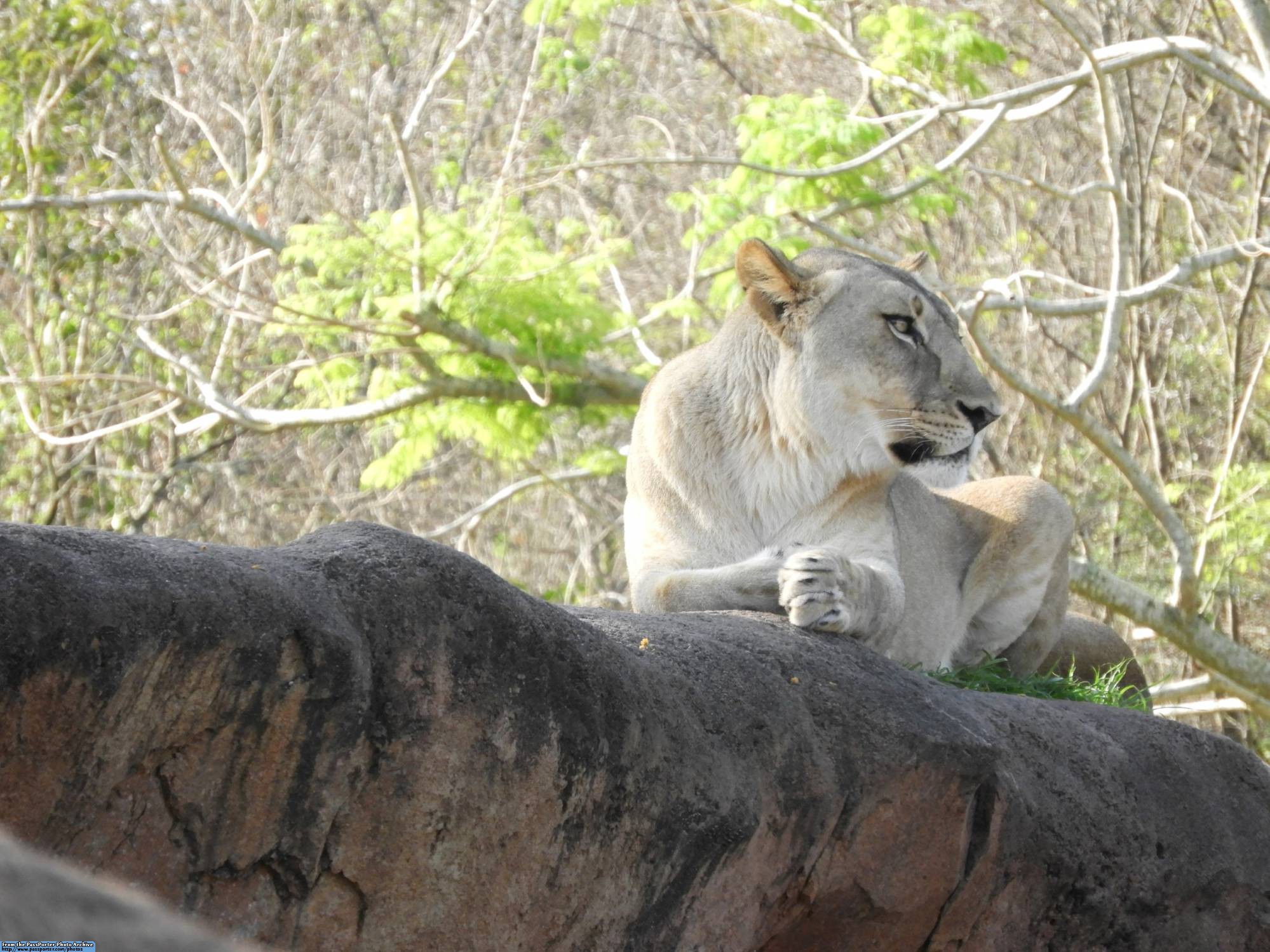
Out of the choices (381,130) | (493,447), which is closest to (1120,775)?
(493,447)

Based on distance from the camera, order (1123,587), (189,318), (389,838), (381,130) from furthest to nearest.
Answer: (381,130) → (189,318) → (1123,587) → (389,838)

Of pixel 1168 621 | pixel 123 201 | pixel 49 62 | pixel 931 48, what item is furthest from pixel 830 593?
pixel 49 62

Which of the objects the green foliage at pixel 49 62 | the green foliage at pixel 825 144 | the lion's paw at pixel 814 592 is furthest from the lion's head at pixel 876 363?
the green foliage at pixel 49 62

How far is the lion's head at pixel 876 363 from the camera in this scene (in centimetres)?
486

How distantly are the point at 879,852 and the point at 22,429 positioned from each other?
11931 millimetres

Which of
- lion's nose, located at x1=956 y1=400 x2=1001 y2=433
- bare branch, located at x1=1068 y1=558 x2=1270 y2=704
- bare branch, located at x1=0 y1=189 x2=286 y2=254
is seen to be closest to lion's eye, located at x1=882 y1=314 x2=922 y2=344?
lion's nose, located at x1=956 y1=400 x2=1001 y2=433

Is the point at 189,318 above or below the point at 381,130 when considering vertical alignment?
below

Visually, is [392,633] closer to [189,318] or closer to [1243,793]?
[1243,793]

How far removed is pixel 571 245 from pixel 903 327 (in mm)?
10003

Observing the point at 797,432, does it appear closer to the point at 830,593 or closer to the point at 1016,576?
the point at 830,593

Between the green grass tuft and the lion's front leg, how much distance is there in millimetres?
917

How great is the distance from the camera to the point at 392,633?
9.67ft

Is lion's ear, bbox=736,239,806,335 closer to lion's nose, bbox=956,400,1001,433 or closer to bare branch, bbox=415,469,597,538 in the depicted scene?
→ lion's nose, bbox=956,400,1001,433

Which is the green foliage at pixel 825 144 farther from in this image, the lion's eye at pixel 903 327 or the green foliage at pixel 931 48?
the lion's eye at pixel 903 327
